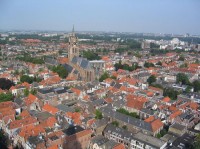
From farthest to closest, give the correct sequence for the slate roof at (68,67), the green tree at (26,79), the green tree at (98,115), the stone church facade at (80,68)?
the slate roof at (68,67) < the stone church facade at (80,68) < the green tree at (26,79) < the green tree at (98,115)

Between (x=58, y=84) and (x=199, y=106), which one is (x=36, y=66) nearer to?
(x=58, y=84)

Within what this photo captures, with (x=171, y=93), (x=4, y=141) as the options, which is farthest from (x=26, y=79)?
(x=171, y=93)

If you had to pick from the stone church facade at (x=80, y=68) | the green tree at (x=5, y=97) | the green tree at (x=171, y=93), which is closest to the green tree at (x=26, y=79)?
the stone church facade at (x=80, y=68)

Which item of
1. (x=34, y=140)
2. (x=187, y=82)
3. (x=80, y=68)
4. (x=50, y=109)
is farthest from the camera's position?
(x=80, y=68)

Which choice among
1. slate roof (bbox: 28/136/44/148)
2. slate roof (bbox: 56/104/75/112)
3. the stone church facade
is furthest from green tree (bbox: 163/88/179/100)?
slate roof (bbox: 28/136/44/148)

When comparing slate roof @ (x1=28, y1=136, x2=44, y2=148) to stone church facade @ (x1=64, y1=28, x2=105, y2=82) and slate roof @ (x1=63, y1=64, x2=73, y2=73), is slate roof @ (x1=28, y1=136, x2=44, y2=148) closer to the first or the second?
stone church facade @ (x1=64, y1=28, x2=105, y2=82)

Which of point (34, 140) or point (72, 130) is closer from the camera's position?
point (34, 140)

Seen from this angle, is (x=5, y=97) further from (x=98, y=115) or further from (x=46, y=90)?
(x=98, y=115)

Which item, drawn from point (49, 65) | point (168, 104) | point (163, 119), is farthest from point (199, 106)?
point (49, 65)

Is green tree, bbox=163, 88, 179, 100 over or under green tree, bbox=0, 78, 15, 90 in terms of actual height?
under

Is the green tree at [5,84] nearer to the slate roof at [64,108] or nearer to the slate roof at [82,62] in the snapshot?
the slate roof at [64,108]

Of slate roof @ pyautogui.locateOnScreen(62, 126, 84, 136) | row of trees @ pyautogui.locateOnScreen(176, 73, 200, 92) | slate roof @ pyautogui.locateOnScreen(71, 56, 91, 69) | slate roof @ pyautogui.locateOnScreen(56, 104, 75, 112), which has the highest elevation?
slate roof @ pyautogui.locateOnScreen(71, 56, 91, 69)
